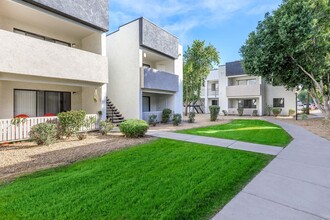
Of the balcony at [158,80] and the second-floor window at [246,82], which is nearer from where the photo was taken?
the balcony at [158,80]

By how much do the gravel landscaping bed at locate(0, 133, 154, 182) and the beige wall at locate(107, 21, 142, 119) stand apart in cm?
628

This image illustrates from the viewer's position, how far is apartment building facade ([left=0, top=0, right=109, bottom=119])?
8.59 m

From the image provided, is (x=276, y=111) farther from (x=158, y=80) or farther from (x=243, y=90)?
(x=158, y=80)

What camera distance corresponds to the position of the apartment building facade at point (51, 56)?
8.59m

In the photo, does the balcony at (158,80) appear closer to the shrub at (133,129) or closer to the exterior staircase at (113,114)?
the exterior staircase at (113,114)

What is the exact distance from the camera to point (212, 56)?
23812mm

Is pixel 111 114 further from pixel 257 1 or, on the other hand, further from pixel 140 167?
pixel 257 1

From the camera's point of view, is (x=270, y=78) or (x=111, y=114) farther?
(x=270, y=78)

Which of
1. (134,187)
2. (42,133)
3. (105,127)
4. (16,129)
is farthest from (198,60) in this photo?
(134,187)

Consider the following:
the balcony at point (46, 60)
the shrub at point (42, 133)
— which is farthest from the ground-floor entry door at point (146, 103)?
the shrub at point (42, 133)

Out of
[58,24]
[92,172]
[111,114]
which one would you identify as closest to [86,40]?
[58,24]

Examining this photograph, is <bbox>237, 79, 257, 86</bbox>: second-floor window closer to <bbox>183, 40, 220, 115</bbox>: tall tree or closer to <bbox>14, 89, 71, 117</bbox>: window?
<bbox>183, 40, 220, 115</bbox>: tall tree

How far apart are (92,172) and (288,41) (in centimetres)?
1568

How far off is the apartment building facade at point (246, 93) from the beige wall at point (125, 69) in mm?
20722
